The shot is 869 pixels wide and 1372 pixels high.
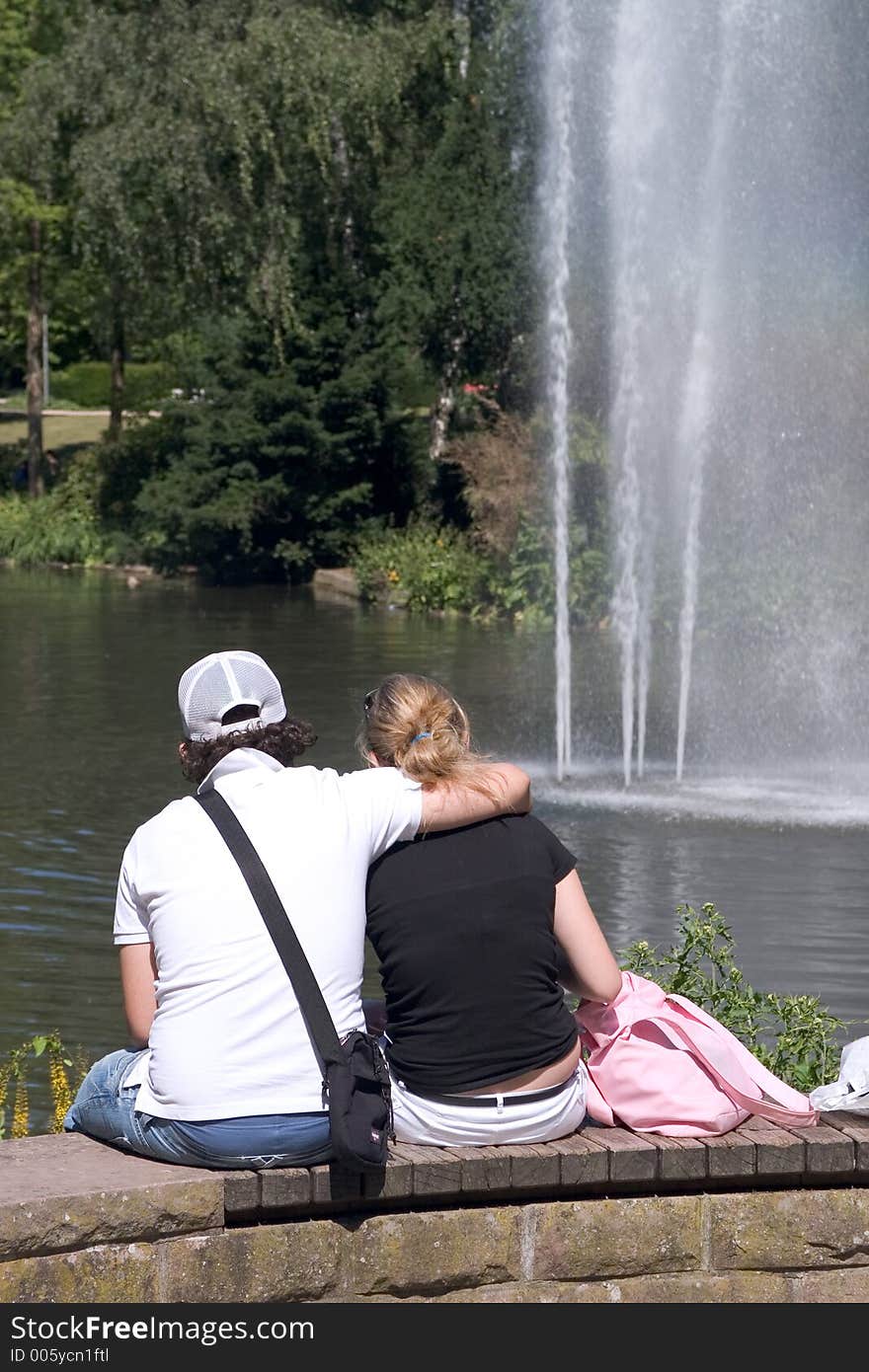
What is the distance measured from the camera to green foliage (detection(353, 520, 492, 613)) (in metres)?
27.2

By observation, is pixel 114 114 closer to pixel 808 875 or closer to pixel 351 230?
pixel 351 230

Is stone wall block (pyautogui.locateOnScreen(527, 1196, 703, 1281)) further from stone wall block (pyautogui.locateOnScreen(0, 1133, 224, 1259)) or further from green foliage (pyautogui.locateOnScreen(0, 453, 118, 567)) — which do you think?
green foliage (pyautogui.locateOnScreen(0, 453, 118, 567))

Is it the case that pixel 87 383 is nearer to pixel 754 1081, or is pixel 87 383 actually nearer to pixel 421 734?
pixel 421 734

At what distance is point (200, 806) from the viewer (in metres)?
4.00

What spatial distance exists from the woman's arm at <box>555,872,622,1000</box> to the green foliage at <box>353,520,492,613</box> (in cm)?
2225

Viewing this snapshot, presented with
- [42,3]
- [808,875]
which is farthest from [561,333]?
[42,3]

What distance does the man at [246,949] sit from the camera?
154 inches

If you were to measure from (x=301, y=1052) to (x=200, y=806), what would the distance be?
495mm

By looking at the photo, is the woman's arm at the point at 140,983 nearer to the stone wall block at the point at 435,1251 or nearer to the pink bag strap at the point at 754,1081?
the stone wall block at the point at 435,1251

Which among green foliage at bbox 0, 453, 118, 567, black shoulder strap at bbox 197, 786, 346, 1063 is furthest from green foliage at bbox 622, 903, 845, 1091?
green foliage at bbox 0, 453, 118, 567

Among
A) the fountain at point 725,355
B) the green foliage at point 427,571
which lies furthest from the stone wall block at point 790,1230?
the green foliage at point 427,571

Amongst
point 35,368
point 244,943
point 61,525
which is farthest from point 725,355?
point 35,368

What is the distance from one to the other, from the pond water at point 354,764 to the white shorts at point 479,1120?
3777 millimetres

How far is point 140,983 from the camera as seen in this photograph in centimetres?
411
